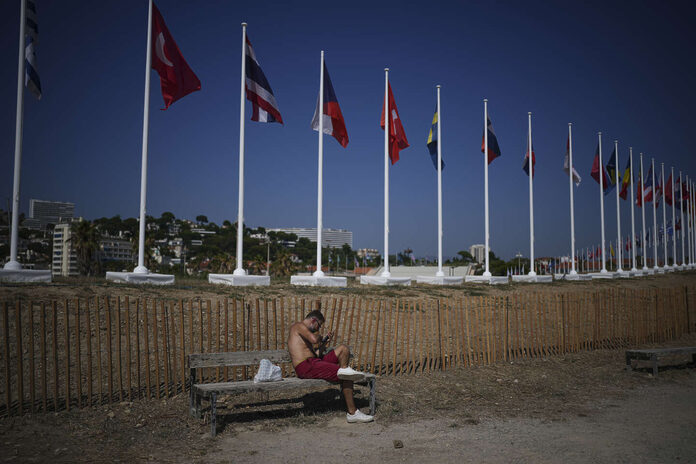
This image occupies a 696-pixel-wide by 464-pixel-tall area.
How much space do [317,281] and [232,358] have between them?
875 centimetres

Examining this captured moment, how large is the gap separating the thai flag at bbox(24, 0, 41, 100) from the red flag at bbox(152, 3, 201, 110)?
255 centimetres

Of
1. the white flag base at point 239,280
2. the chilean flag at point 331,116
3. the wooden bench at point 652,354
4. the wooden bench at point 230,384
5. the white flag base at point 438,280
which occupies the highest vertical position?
the chilean flag at point 331,116

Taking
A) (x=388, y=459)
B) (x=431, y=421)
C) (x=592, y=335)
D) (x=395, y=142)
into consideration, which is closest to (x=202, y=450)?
(x=388, y=459)

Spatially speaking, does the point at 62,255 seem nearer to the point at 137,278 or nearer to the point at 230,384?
the point at 137,278

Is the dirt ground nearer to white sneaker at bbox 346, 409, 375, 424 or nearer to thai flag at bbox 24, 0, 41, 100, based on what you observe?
white sneaker at bbox 346, 409, 375, 424

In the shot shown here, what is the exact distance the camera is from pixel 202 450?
5355mm

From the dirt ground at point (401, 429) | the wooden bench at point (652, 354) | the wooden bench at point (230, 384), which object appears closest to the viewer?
the dirt ground at point (401, 429)

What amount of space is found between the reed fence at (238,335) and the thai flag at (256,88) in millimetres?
5902

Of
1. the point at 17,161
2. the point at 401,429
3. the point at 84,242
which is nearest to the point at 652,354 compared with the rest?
the point at 401,429

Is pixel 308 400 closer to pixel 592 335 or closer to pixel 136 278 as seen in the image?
pixel 136 278

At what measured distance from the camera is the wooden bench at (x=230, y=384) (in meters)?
5.91

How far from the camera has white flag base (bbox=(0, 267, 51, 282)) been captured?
11.0m

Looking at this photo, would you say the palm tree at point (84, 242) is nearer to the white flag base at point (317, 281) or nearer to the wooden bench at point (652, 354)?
the white flag base at point (317, 281)

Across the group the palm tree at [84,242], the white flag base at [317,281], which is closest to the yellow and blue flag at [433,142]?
the white flag base at [317,281]
